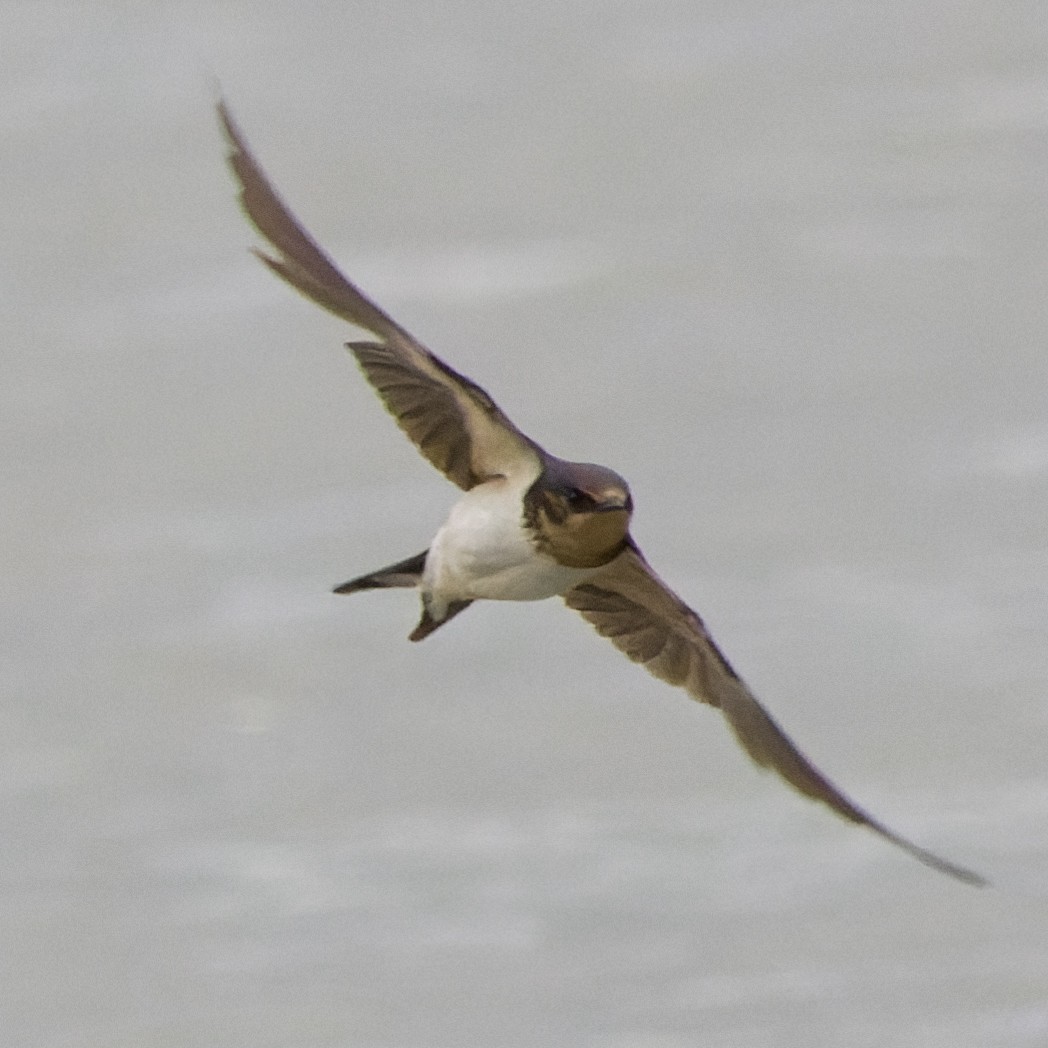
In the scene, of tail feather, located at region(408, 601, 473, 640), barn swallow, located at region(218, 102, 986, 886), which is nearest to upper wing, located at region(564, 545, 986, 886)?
barn swallow, located at region(218, 102, 986, 886)

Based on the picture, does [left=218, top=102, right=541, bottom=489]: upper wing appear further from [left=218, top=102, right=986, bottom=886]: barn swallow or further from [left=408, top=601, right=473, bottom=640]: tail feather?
[left=408, top=601, right=473, bottom=640]: tail feather

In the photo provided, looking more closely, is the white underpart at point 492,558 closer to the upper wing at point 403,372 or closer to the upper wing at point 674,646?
the upper wing at point 403,372

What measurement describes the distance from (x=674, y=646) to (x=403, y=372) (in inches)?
25.8

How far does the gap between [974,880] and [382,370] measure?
108cm

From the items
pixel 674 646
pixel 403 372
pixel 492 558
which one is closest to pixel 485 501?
pixel 492 558

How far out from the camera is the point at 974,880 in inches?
184

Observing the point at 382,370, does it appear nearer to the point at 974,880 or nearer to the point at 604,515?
the point at 604,515

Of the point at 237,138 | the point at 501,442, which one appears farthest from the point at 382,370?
the point at 237,138

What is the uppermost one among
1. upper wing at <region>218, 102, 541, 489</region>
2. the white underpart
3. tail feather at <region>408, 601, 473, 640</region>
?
upper wing at <region>218, 102, 541, 489</region>

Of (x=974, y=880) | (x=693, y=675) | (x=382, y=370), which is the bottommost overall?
(x=974, y=880)

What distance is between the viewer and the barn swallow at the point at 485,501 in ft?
15.6

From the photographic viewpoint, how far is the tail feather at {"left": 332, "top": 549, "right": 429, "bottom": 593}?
5105 mm

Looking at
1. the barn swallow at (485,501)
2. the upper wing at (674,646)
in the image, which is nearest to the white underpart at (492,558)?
the barn swallow at (485,501)

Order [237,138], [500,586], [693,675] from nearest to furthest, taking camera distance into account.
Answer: [237,138]
[500,586]
[693,675]
